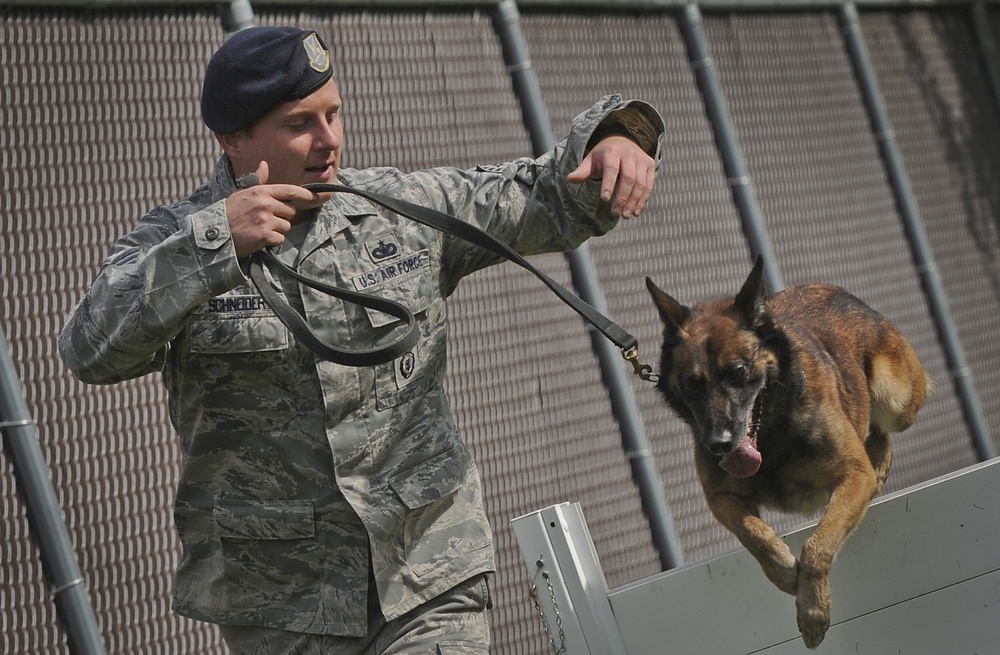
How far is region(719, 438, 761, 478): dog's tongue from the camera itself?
3.98m

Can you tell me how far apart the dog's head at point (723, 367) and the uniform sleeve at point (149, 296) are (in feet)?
5.77

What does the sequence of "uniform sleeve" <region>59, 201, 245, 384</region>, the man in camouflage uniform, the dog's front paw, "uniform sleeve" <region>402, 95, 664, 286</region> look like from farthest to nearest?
the dog's front paw → "uniform sleeve" <region>402, 95, 664, 286</region> → the man in camouflage uniform → "uniform sleeve" <region>59, 201, 245, 384</region>

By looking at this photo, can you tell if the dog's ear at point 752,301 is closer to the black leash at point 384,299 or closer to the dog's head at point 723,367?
the dog's head at point 723,367

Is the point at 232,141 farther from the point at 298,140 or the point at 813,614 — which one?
the point at 813,614

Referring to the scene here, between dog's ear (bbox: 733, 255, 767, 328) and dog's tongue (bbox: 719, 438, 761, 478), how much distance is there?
410mm

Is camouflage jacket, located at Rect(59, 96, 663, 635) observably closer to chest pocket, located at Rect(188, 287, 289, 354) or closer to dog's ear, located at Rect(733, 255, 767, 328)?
chest pocket, located at Rect(188, 287, 289, 354)

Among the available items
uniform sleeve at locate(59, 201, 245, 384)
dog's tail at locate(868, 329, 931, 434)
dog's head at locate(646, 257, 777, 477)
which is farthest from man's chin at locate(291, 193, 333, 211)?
dog's tail at locate(868, 329, 931, 434)

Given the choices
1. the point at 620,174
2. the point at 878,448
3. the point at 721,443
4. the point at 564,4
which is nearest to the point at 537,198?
Result: the point at 620,174

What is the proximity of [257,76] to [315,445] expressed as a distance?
2.66ft

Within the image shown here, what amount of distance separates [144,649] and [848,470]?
2.47 metres

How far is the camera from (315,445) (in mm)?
2762

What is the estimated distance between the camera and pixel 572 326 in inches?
237

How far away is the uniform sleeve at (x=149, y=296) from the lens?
2.46 metres

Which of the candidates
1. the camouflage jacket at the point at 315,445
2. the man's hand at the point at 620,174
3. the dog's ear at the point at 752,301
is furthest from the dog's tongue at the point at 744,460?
the man's hand at the point at 620,174
